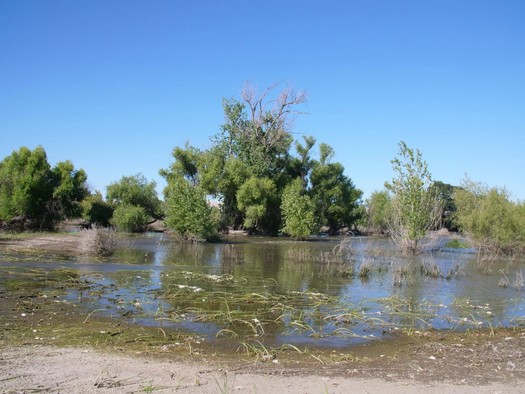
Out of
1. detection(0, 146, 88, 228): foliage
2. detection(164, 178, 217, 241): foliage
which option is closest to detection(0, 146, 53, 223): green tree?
detection(0, 146, 88, 228): foliage

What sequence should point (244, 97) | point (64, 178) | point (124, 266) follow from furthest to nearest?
1. point (244, 97)
2. point (64, 178)
3. point (124, 266)

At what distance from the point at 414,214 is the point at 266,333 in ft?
84.8

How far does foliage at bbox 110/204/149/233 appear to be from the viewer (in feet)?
169

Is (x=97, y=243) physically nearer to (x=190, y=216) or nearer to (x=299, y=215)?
(x=190, y=216)

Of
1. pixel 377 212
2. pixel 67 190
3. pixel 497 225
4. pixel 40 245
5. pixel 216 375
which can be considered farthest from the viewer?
pixel 377 212

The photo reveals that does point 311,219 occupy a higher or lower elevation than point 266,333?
higher

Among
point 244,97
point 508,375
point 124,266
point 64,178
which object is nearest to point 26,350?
point 508,375

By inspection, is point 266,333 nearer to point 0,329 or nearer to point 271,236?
point 0,329

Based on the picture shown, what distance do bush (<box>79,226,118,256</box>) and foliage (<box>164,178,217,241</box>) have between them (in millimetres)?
14729

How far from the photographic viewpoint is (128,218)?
5141cm

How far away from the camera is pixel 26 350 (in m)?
9.70

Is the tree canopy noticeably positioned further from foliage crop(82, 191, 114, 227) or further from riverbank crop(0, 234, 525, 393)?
riverbank crop(0, 234, 525, 393)

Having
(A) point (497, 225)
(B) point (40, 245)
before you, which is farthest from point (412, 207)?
(B) point (40, 245)

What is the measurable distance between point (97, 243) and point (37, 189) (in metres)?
20.2
